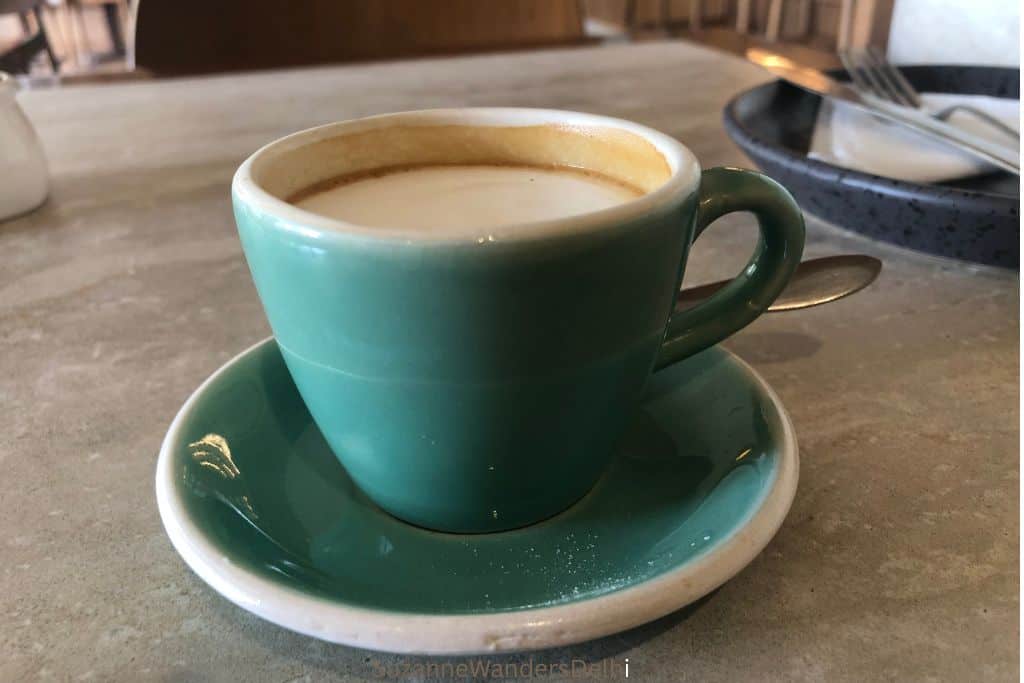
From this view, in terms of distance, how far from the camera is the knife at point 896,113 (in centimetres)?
59

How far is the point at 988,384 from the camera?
438mm

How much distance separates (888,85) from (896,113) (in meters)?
0.11

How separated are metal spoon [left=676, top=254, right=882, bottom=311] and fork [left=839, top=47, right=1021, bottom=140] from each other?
0.30 metres

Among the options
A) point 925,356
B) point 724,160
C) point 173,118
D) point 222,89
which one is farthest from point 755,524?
point 222,89

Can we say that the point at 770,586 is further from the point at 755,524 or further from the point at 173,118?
the point at 173,118

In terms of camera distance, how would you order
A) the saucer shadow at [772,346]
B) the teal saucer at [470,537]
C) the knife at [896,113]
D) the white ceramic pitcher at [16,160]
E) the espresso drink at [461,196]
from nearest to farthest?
1. the teal saucer at [470,537]
2. the espresso drink at [461,196]
3. the saucer shadow at [772,346]
4. the knife at [896,113]
5. the white ceramic pitcher at [16,160]

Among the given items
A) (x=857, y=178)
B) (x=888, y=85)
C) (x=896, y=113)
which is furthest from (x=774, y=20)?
(x=857, y=178)

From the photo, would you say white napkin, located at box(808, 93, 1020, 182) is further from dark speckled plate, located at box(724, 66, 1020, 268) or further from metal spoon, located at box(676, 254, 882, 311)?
metal spoon, located at box(676, 254, 882, 311)

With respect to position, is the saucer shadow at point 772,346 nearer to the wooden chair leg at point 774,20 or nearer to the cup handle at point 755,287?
the cup handle at point 755,287

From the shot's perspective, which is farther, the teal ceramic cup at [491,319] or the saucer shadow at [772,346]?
the saucer shadow at [772,346]

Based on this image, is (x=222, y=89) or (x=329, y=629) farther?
(x=222, y=89)

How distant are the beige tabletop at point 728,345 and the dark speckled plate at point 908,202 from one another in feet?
0.08

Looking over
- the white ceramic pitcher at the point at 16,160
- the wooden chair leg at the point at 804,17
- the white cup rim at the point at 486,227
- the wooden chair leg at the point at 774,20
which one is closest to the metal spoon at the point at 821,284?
the white cup rim at the point at 486,227

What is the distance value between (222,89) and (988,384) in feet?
3.28
